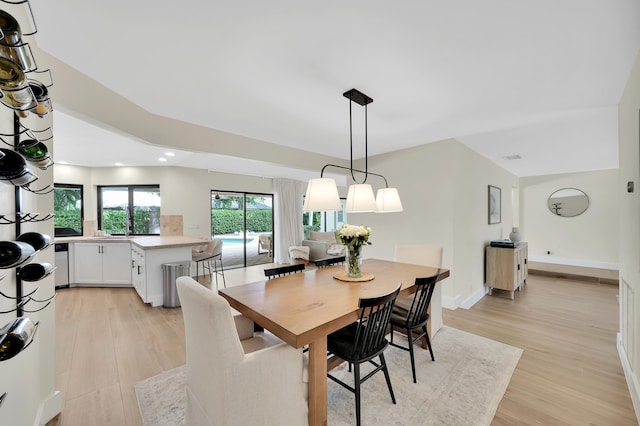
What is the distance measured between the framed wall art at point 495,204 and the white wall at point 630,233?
228cm

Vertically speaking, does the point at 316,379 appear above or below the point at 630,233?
below

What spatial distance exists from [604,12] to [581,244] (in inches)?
262

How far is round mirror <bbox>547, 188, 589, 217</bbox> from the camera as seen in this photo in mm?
6004

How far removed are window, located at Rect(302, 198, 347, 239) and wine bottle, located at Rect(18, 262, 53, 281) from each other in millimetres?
7081

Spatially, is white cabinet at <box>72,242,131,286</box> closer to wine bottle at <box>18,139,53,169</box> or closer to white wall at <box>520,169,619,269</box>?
wine bottle at <box>18,139,53,169</box>

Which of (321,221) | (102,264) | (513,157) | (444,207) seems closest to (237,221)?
(102,264)

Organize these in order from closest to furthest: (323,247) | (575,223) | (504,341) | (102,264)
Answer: (504,341), (102,264), (575,223), (323,247)

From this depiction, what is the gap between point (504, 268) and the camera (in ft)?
13.8

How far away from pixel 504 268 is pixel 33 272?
204 inches

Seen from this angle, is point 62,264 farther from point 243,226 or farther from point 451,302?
point 451,302

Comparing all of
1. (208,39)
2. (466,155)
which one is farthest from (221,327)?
(466,155)

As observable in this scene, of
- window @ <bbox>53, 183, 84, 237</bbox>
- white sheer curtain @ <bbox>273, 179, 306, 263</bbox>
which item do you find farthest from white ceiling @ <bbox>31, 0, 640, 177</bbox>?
white sheer curtain @ <bbox>273, 179, 306, 263</bbox>

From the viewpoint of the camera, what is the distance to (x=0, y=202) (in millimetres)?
1072

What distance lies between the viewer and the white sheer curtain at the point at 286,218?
7.34 meters
